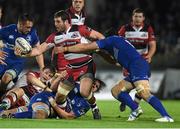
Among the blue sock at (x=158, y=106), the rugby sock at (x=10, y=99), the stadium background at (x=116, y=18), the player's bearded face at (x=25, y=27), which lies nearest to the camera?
the blue sock at (x=158, y=106)

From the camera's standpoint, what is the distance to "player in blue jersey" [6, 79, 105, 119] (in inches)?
405

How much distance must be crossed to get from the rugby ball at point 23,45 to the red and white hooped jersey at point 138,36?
7.52ft

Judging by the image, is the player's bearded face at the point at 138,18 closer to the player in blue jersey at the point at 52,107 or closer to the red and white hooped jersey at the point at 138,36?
the red and white hooped jersey at the point at 138,36

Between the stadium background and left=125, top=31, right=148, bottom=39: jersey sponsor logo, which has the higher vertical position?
left=125, top=31, right=148, bottom=39: jersey sponsor logo

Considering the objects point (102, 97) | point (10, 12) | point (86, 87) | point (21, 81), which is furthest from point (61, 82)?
point (10, 12)

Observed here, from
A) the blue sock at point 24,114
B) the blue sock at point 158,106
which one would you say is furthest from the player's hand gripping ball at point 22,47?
the blue sock at point 158,106

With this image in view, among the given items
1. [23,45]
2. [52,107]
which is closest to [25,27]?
[23,45]

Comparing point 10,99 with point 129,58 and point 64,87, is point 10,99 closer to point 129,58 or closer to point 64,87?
point 64,87

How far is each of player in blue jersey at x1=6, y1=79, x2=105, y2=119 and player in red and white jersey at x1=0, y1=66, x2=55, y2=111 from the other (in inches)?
20.8

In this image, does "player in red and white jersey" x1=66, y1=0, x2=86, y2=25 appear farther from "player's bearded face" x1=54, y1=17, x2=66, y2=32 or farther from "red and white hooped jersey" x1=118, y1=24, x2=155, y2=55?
"player's bearded face" x1=54, y1=17, x2=66, y2=32

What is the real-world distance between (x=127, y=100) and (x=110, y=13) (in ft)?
42.7

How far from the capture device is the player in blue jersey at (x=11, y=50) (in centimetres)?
1172

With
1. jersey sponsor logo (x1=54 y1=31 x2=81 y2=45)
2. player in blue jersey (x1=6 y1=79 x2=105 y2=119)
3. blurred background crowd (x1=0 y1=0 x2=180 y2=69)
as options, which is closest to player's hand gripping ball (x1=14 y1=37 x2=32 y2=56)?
jersey sponsor logo (x1=54 y1=31 x2=81 y2=45)

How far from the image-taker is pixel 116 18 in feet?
76.0
